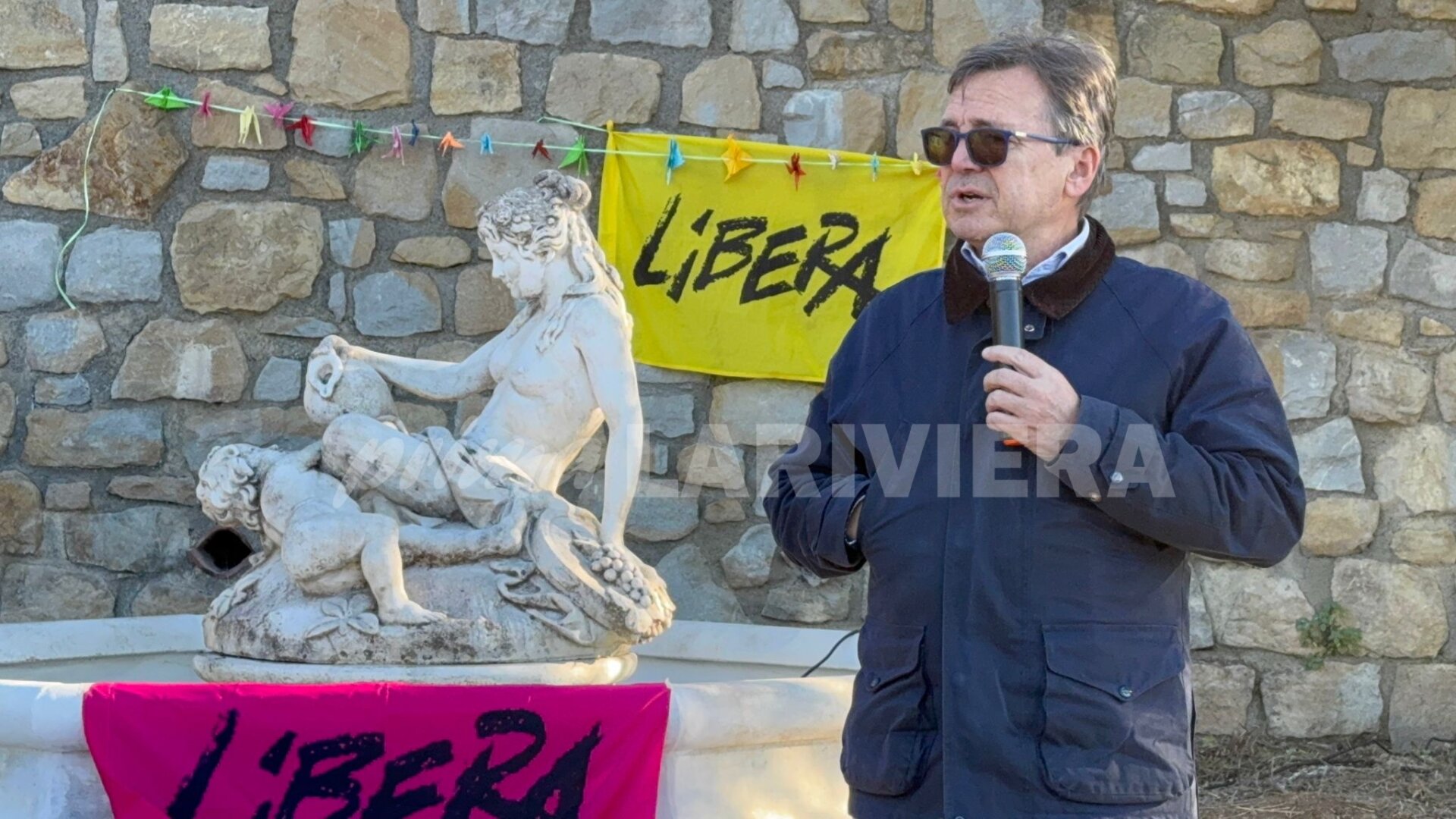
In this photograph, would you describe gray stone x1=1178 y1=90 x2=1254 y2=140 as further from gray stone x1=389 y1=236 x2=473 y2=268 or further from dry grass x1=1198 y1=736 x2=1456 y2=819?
gray stone x1=389 y1=236 x2=473 y2=268

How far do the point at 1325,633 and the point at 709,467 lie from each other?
5.44ft

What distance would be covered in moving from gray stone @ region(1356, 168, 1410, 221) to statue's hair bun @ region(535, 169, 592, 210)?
231 cm

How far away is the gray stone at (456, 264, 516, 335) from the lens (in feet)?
13.9

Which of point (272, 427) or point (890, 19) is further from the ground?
point (890, 19)

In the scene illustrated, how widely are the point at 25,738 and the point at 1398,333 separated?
3.47 metres

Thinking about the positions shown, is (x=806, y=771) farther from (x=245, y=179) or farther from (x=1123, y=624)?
(x=245, y=179)

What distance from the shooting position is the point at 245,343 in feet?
13.6

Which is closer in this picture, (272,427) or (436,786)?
(436,786)

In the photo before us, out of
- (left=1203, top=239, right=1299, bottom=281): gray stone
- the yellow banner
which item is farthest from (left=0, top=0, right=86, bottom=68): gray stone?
(left=1203, top=239, right=1299, bottom=281): gray stone

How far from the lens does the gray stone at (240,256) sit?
412 centimetres

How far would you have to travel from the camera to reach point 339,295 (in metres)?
4.19

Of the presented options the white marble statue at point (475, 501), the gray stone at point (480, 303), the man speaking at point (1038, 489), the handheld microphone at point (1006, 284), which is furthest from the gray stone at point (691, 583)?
the handheld microphone at point (1006, 284)

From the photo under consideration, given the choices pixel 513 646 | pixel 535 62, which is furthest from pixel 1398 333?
pixel 513 646

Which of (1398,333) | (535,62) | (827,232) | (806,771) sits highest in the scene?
(535,62)
